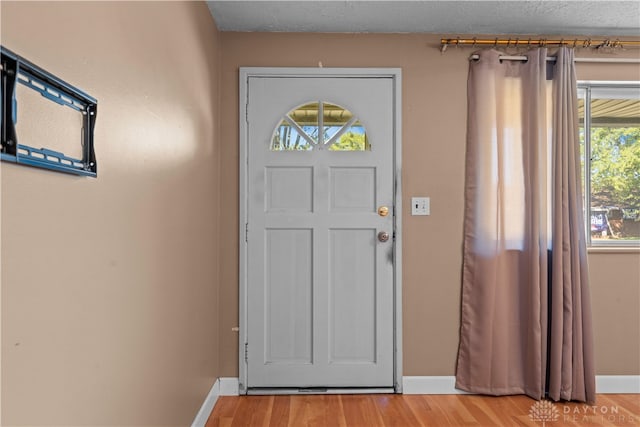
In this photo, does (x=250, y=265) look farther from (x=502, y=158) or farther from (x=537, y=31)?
(x=537, y=31)

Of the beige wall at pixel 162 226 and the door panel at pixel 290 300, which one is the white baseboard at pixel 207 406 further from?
the door panel at pixel 290 300

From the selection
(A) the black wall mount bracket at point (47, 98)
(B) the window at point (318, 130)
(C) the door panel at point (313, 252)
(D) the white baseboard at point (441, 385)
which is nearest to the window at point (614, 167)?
(D) the white baseboard at point (441, 385)

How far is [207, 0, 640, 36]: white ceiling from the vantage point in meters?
2.43

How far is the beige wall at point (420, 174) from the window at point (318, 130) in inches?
10.5

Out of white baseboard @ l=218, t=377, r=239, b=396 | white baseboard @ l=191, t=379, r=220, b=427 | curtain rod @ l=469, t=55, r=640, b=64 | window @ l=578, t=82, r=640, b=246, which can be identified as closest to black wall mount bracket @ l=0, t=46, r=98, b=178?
white baseboard @ l=191, t=379, r=220, b=427

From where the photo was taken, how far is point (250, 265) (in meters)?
2.77

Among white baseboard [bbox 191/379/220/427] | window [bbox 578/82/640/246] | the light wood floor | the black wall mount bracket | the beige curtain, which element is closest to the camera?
the black wall mount bracket

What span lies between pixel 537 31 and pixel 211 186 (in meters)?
2.20

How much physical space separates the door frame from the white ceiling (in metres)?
0.25

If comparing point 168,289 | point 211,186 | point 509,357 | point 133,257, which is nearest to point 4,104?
point 133,257

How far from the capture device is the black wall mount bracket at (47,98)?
30.6 inches

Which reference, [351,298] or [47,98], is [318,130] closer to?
[351,298]

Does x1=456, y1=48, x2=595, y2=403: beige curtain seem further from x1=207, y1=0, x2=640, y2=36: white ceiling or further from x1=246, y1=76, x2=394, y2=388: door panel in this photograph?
x1=246, y1=76, x2=394, y2=388: door panel

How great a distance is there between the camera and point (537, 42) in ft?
9.10
